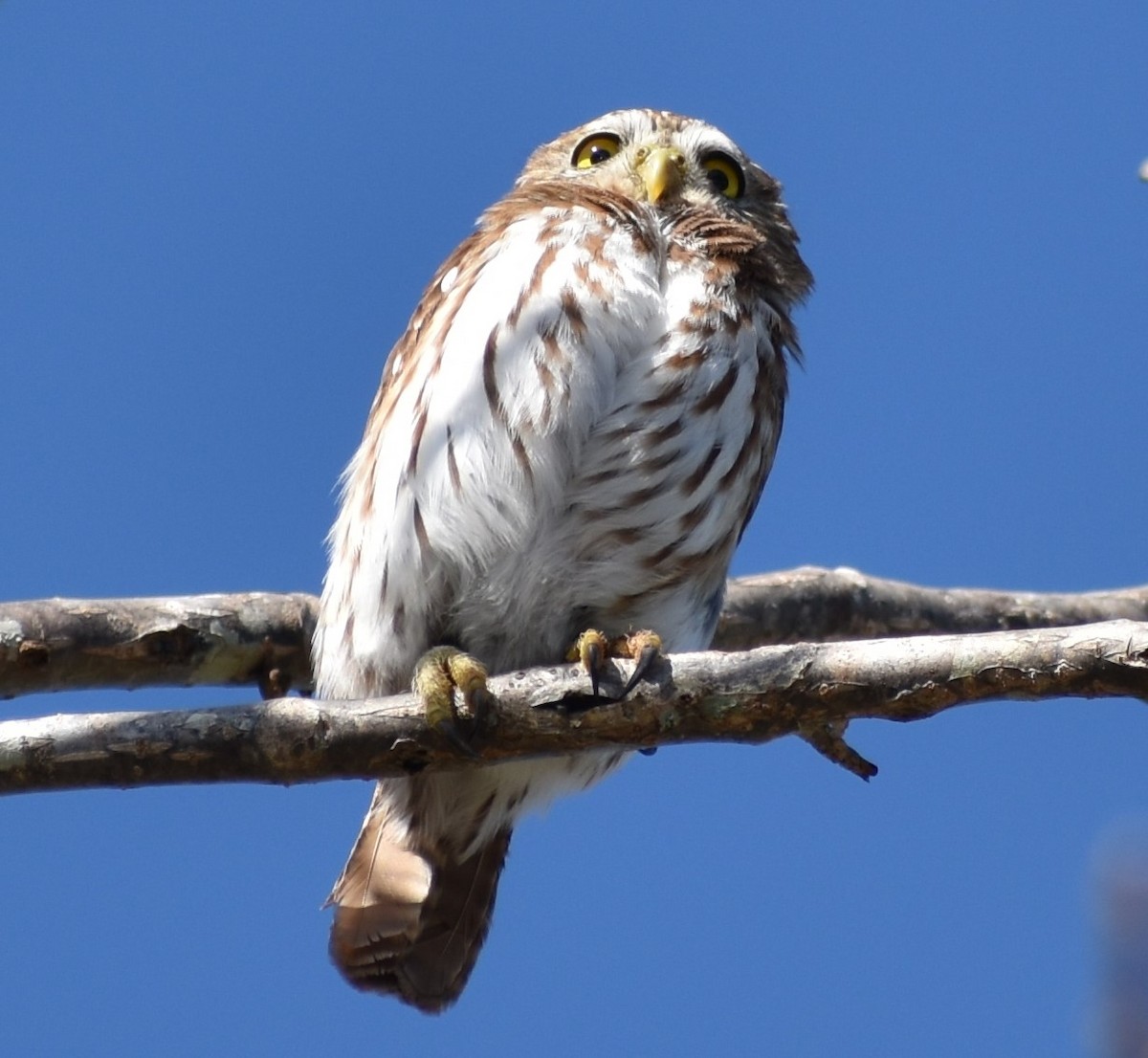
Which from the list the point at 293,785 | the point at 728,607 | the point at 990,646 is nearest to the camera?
the point at 990,646

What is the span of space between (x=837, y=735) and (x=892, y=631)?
8.04 feet

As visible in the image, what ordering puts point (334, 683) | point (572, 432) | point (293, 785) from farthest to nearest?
point (334, 683) → point (572, 432) → point (293, 785)

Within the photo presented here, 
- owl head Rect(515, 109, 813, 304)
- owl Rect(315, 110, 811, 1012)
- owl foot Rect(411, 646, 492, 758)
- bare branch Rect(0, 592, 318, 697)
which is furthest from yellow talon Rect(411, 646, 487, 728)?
owl head Rect(515, 109, 813, 304)

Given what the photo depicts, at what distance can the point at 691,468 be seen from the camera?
3.90 metres

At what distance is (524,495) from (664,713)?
0.91 meters

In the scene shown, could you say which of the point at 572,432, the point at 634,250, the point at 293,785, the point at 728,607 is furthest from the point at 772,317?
the point at 293,785

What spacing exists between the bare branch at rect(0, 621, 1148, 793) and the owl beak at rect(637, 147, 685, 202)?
192 cm

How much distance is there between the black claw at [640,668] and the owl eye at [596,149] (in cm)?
225

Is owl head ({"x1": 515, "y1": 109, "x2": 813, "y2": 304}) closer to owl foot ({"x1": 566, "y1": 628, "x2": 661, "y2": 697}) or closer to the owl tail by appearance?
owl foot ({"x1": 566, "y1": 628, "x2": 661, "y2": 697})

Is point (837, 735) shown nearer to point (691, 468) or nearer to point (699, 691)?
point (699, 691)

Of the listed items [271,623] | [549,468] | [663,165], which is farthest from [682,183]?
[271,623]

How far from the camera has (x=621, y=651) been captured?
3549mm

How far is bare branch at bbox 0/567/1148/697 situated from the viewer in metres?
4.42

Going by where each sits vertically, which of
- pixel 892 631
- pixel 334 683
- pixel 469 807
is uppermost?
pixel 892 631
